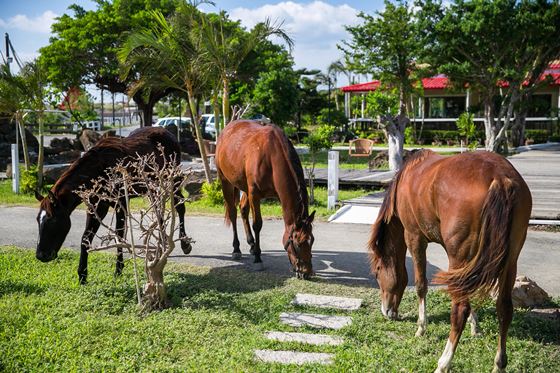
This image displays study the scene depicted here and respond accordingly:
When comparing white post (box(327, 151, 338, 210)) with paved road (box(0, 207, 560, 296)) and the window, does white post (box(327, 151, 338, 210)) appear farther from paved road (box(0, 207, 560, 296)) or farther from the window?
the window

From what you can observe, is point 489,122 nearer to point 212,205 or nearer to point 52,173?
point 212,205

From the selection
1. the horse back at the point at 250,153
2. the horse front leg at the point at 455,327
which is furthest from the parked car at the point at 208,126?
the horse front leg at the point at 455,327

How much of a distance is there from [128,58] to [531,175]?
A: 39.9 feet

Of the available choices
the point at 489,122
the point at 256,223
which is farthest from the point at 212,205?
the point at 489,122

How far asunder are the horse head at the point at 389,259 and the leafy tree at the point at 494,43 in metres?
19.8

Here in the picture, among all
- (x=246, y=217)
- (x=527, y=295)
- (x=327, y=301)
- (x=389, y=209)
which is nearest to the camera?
(x=389, y=209)

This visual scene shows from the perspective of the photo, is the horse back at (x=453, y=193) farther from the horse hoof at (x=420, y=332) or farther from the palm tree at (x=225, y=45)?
Result: the palm tree at (x=225, y=45)

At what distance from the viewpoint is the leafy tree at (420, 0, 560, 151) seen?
22031 millimetres

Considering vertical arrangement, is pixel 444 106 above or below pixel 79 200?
above

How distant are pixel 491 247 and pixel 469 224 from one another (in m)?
0.25

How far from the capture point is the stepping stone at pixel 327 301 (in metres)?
5.56

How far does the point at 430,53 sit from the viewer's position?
24766 millimetres

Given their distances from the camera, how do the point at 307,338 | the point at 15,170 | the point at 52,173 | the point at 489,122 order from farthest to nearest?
1. the point at 489,122
2. the point at 52,173
3. the point at 15,170
4. the point at 307,338

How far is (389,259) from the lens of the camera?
16.4 ft
